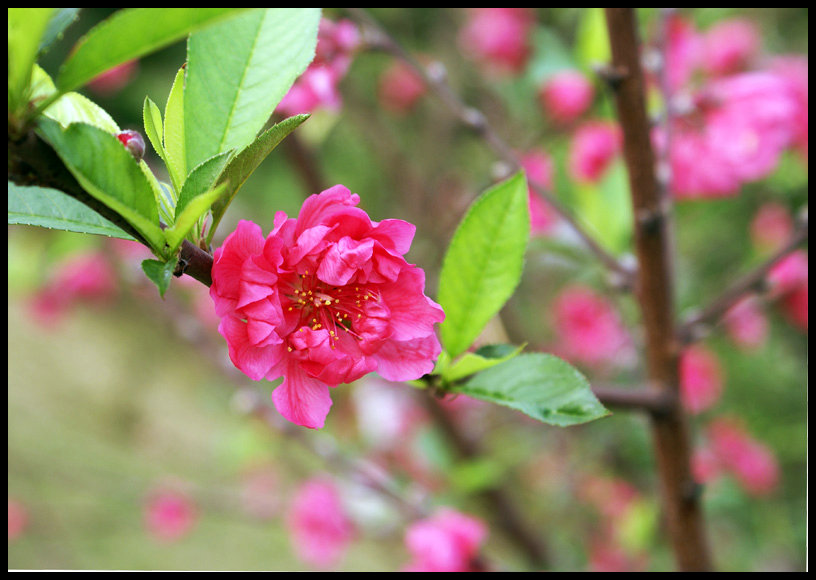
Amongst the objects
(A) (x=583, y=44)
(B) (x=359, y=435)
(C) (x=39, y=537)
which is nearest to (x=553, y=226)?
(A) (x=583, y=44)

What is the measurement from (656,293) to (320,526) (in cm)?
96

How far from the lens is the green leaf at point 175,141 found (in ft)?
1.05

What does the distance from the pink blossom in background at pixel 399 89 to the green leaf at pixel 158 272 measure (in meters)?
1.42

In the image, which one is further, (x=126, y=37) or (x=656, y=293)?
(x=656, y=293)

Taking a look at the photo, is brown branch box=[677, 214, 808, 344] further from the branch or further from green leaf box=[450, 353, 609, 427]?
green leaf box=[450, 353, 609, 427]

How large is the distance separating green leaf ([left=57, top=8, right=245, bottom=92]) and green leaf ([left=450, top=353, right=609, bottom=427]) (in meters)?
0.23

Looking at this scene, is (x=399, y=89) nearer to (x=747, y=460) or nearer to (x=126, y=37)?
(x=747, y=460)

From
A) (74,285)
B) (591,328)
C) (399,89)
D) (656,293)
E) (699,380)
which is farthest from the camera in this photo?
(399,89)

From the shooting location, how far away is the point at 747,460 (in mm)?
1264

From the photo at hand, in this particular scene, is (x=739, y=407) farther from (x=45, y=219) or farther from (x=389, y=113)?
(x=45, y=219)

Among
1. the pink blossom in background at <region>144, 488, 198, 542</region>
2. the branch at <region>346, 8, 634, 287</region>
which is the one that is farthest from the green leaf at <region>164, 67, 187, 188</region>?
the pink blossom in background at <region>144, 488, 198, 542</region>

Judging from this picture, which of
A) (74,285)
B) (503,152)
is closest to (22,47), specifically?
(503,152)

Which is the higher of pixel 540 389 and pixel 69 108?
pixel 69 108

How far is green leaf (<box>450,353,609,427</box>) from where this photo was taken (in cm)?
32
